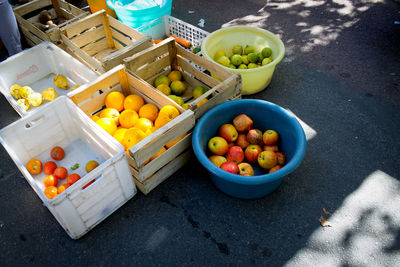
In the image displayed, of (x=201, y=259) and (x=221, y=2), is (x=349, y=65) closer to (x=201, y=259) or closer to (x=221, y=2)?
(x=221, y=2)

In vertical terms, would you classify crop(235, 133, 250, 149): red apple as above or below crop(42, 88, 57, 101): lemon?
below

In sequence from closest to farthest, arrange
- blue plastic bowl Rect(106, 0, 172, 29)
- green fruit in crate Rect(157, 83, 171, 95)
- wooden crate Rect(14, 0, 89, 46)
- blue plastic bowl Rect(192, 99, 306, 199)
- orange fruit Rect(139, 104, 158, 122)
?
1. blue plastic bowl Rect(192, 99, 306, 199)
2. orange fruit Rect(139, 104, 158, 122)
3. green fruit in crate Rect(157, 83, 171, 95)
4. wooden crate Rect(14, 0, 89, 46)
5. blue plastic bowl Rect(106, 0, 172, 29)

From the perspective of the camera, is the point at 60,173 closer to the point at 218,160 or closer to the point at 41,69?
the point at 218,160

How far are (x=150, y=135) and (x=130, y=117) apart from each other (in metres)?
0.49

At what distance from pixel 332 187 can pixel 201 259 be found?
1.30m

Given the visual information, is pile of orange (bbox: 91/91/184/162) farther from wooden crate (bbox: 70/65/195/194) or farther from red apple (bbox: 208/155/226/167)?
red apple (bbox: 208/155/226/167)

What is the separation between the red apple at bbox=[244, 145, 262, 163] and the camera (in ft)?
8.69

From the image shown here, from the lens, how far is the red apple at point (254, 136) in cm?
271

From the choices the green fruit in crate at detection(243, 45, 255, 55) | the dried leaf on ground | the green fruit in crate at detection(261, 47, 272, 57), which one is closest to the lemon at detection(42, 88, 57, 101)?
the green fruit in crate at detection(243, 45, 255, 55)

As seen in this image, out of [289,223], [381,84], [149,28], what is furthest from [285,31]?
[289,223]

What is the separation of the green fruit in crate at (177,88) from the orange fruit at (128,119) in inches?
22.8

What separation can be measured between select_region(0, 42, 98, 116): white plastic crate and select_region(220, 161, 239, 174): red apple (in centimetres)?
169

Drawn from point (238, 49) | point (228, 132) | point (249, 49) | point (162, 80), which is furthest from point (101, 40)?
point (228, 132)

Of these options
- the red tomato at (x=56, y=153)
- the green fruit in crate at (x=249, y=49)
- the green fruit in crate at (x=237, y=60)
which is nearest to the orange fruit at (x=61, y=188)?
the red tomato at (x=56, y=153)
